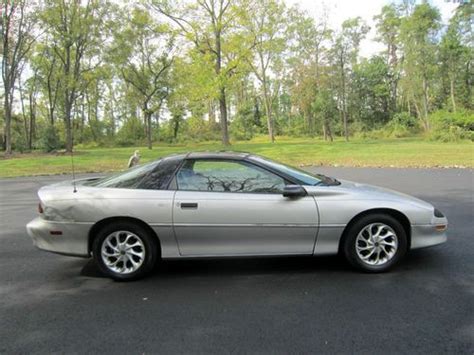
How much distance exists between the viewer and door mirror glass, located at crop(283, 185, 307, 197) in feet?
12.8

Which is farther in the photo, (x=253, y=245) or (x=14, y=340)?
(x=253, y=245)

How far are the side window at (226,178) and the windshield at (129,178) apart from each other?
430 mm

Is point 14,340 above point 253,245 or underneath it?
underneath

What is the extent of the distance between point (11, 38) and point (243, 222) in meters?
35.7

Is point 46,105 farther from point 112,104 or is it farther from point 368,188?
point 368,188

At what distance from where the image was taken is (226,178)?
4.19m

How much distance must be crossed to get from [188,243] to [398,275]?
2.26m

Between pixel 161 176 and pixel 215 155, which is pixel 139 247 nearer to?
pixel 161 176

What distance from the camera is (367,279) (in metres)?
3.88

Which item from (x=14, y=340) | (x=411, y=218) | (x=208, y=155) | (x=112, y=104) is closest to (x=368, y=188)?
(x=411, y=218)

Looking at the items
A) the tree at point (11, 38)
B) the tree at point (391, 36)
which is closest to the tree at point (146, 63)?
the tree at point (11, 38)

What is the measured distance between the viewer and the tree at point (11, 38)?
96.7 ft

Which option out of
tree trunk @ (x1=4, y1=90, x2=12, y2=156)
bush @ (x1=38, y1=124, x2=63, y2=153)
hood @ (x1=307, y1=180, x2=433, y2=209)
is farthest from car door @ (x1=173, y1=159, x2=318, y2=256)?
bush @ (x1=38, y1=124, x2=63, y2=153)

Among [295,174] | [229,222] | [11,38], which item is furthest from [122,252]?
[11,38]
